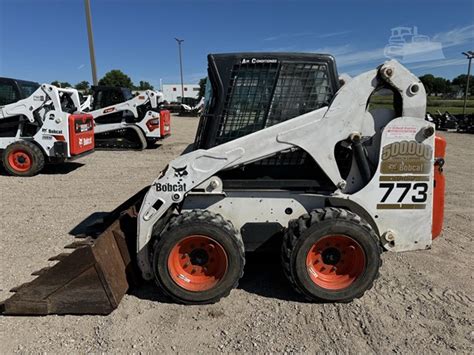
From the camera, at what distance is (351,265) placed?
3.58 metres

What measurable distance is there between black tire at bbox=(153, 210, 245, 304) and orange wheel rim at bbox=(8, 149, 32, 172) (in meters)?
7.04

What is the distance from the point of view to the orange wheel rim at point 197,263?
11.5ft

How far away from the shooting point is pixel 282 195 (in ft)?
12.1

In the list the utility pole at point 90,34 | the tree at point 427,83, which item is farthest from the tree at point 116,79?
the utility pole at point 90,34

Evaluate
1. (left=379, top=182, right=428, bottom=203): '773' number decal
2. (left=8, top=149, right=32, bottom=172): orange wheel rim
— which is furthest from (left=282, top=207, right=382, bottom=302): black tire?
(left=8, top=149, right=32, bottom=172): orange wheel rim

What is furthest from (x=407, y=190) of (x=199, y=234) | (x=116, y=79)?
(x=116, y=79)

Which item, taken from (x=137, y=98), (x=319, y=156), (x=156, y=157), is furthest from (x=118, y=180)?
(x=319, y=156)

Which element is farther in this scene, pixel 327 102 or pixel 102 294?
pixel 327 102

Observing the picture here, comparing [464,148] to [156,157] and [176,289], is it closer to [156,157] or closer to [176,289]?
[156,157]

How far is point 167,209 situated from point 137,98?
1045 cm

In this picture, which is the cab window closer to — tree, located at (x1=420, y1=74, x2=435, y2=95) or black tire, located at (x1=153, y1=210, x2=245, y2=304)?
black tire, located at (x1=153, y1=210, x2=245, y2=304)

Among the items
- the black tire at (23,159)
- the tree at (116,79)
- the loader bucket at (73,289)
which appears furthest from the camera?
the tree at (116,79)

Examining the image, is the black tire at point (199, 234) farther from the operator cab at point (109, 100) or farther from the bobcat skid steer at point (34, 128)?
the operator cab at point (109, 100)

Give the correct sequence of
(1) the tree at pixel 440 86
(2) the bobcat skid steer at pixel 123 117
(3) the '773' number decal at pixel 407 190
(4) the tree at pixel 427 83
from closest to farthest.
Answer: (3) the '773' number decal at pixel 407 190
(4) the tree at pixel 427 83
(2) the bobcat skid steer at pixel 123 117
(1) the tree at pixel 440 86
